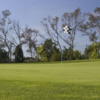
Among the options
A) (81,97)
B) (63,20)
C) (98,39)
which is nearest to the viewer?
(81,97)

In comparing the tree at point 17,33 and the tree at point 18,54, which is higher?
the tree at point 17,33

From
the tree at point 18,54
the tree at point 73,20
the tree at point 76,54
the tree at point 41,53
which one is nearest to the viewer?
the tree at point 18,54

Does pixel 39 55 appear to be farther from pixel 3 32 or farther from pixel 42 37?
pixel 3 32

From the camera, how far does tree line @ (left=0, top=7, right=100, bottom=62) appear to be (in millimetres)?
26922

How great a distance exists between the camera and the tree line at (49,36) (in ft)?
88.3

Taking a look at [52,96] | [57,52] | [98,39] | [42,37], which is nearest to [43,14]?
[42,37]

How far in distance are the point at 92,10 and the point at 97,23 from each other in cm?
209

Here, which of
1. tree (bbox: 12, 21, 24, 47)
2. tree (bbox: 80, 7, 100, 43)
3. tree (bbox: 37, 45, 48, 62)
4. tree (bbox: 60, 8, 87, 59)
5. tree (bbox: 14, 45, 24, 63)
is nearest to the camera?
tree (bbox: 14, 45, 24, 63)

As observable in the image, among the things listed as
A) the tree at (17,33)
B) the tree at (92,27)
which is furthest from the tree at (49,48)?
the tree at (92,27)

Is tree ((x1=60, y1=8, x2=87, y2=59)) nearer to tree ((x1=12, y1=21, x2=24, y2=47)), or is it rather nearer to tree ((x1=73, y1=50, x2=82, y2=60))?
tree ((x1=73, y1=50, x2=82, y2=60))

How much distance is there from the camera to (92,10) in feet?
90.7

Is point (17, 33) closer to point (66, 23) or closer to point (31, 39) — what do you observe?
point (31, 39)

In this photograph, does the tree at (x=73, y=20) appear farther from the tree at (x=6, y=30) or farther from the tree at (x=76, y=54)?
the tree at (x=6, y=30)

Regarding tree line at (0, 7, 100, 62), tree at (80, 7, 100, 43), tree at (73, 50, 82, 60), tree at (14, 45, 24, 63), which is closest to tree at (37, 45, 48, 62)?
tree line at (0, 7, 100, 62)
